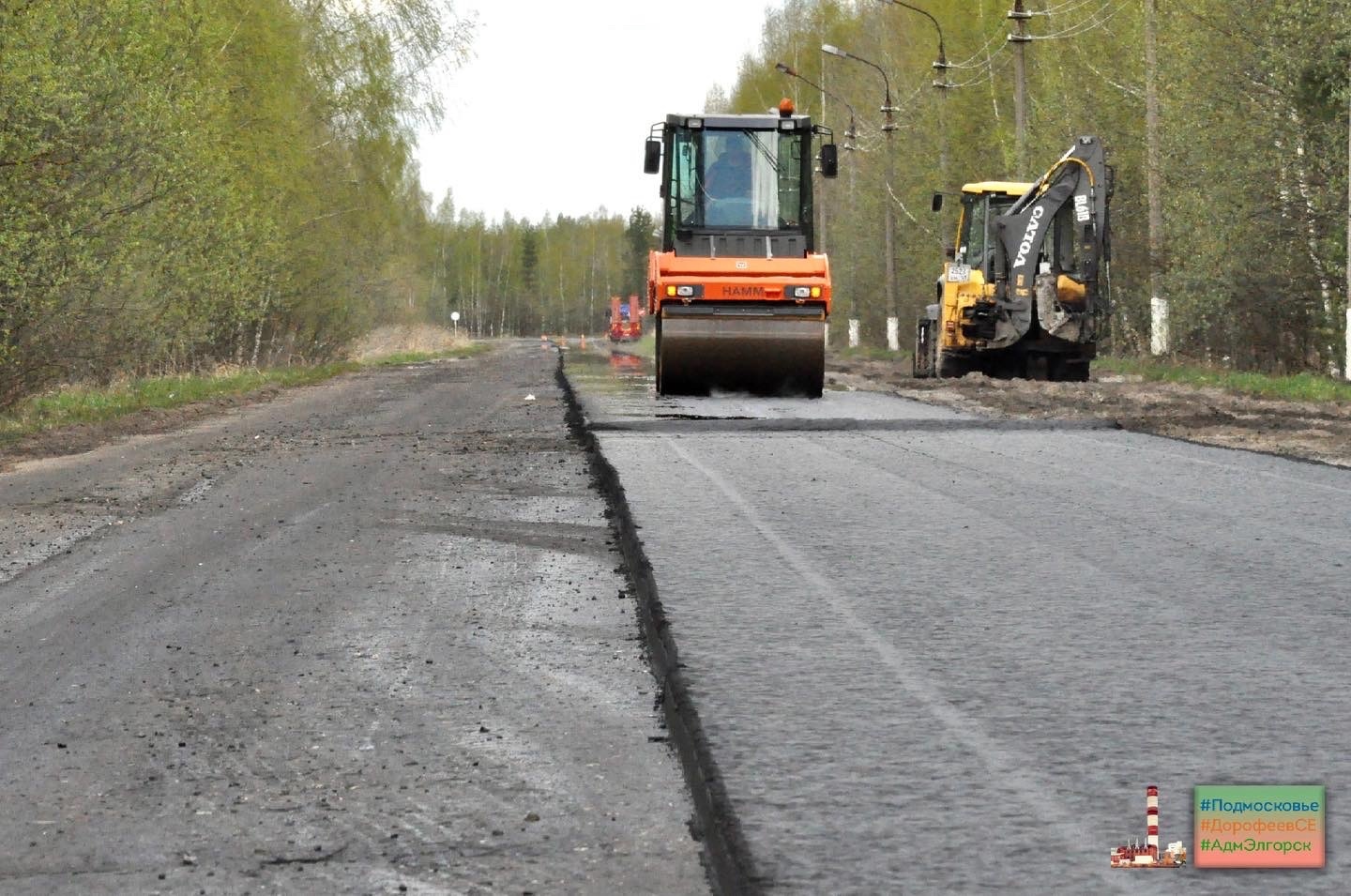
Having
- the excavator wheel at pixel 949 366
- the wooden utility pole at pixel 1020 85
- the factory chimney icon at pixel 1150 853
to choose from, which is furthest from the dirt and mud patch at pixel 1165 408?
the factory chimney icon at pixel 1150 853

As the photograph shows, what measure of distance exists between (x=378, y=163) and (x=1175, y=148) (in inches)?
851

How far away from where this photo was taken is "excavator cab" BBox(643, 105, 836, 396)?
2183 cm

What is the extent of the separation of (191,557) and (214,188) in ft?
59.9

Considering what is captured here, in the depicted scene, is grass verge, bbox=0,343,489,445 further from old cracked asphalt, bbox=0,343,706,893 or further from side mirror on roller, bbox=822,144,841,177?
side mirror on roller, bbox=822,144,841,177

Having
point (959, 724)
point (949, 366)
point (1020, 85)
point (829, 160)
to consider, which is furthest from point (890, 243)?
point (959, 724)

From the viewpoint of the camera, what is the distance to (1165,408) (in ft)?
64.2

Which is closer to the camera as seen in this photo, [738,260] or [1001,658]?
[1001,658]

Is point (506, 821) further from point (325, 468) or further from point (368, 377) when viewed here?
point (368, 377)

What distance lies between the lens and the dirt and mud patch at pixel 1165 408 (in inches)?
599

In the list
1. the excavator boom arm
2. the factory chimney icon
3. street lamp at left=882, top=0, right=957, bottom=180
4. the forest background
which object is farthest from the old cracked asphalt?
street lamp at left=882, top=0, right=957, bottom=180

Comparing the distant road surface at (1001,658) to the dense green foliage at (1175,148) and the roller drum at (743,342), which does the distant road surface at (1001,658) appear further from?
the dense green foliage at (1175,148)

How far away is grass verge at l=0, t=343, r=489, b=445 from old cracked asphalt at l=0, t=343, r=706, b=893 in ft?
26.0

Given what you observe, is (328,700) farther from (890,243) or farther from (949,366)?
(890,243)

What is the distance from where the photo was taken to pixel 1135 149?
119 feet
